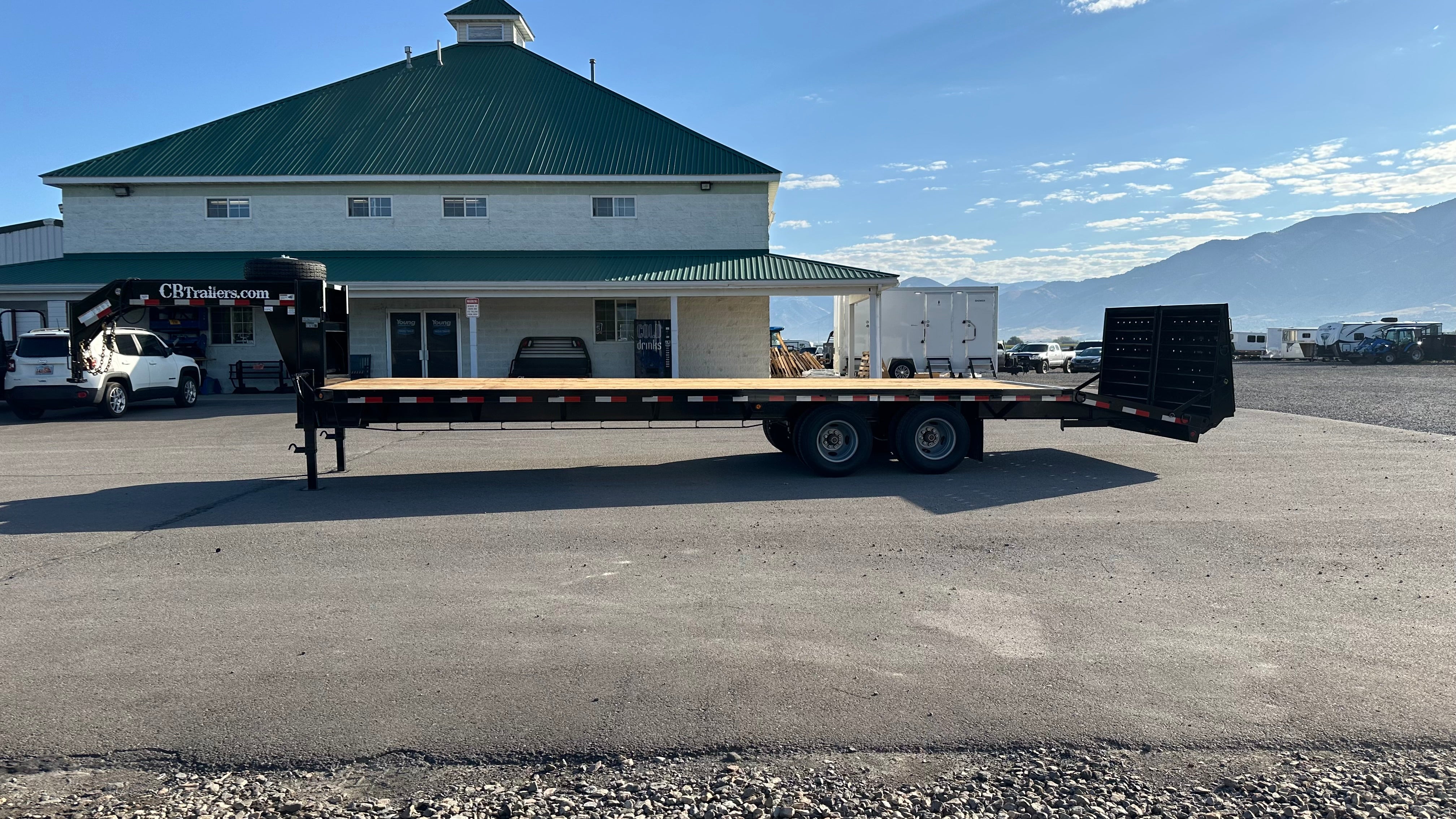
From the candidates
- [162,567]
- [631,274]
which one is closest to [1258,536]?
[162,567]

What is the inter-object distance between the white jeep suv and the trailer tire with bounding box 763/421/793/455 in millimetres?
12168

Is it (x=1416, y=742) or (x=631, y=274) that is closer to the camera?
(x=1416, y=742)

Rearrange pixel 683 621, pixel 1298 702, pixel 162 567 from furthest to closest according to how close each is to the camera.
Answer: pixel 162 567
pixel 683 621
pixel 1298 702

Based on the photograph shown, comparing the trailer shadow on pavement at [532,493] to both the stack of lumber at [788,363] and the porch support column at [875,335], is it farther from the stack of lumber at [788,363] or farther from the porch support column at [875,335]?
the stack of lumber at [788,363]

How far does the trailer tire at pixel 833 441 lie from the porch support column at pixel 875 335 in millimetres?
13138

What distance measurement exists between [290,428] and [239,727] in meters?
13.4

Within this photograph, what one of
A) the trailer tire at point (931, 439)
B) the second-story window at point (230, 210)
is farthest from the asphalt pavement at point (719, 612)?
the second-story window at point (230, 210)

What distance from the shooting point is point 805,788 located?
357 cm

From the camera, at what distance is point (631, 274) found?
922 inches

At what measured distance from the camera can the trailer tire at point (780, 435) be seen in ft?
39.6

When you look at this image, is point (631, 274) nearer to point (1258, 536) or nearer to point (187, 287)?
point (187, 287)

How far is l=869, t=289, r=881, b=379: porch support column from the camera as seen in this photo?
23.7 m

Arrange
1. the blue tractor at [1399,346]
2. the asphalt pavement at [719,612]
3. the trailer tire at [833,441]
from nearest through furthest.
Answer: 1. the asphalt pavement at [719,612]
2. the trailer tire at [833,441]
3. the blue tractor at [1399,346]

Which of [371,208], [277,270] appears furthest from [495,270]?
[277,270]
